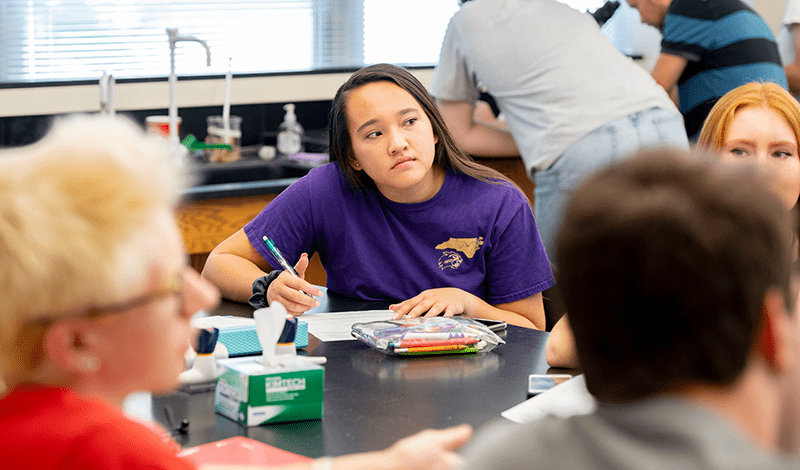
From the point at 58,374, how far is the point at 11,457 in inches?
2.7

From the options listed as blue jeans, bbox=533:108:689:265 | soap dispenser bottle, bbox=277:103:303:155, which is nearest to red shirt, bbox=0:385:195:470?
blue jeans, bbox=533:108:689:265

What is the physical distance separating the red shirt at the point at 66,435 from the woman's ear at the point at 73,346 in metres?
0.02

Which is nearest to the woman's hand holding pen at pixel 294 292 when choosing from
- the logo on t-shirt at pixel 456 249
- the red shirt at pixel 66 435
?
the logo on t-shirt at pixel 456 249

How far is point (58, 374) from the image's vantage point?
633 mm

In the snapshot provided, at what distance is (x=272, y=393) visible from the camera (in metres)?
1.04

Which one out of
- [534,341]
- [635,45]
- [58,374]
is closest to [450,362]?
[534,341]

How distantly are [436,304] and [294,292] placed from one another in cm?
27

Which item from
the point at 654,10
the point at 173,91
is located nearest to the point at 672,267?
the point at 654,10

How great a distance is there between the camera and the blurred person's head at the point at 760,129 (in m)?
1.54

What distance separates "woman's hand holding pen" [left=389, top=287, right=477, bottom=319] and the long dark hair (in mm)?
372

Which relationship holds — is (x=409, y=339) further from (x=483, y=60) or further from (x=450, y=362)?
(x=483, y=60)

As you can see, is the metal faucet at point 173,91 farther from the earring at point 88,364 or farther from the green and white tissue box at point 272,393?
the earring at point 88,364

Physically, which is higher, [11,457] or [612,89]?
[612,89]

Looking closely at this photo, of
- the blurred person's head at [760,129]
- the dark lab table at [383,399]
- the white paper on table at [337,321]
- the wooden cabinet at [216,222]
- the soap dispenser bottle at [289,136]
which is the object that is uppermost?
the blurred person's head at [760,129]
